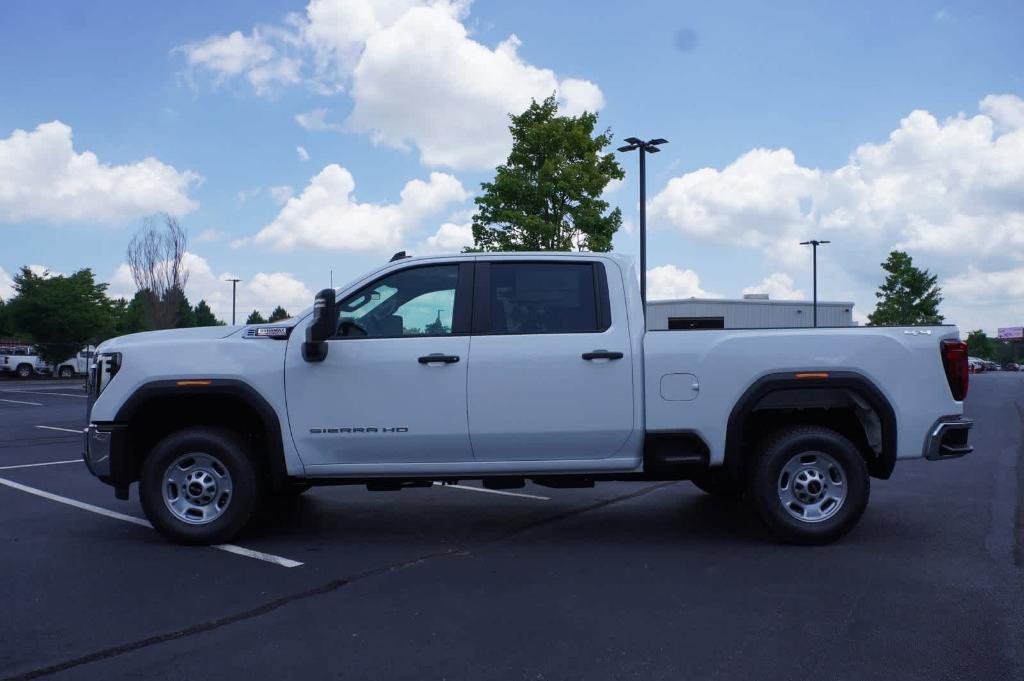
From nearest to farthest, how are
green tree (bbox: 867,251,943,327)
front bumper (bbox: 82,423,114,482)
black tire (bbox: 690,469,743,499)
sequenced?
front bumper (bbox: 82,423,114,482), black tire (bbox: 690,469,743,499), green tree (bbox: 867,251,943,327)

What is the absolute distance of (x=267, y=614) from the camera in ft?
14.6

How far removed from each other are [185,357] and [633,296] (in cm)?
312

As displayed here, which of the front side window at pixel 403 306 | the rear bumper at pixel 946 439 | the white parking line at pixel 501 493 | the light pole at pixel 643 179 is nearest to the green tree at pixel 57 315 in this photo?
the light pole at pixel 643 179

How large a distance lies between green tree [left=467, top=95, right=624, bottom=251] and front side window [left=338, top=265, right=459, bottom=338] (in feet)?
67.0

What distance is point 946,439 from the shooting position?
5.84 meters

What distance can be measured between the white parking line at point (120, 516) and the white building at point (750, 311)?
33.4 meters

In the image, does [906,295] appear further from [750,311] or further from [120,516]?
[120,516]

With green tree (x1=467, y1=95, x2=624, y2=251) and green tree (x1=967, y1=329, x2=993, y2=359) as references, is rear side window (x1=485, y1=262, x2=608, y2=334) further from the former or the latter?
green tree (x1=967, y1=329, x2=993, y2=359)

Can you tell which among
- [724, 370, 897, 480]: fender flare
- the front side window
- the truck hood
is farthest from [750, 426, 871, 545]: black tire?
the truck hood

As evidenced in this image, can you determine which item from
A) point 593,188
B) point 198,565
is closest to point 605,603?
point 198,565

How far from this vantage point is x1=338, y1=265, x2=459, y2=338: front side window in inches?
231

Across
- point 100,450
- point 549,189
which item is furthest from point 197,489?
point 549,189

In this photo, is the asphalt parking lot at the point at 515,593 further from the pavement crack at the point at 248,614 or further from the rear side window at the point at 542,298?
the rear side window at the point at 542,298

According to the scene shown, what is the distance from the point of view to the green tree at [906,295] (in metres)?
55.9
